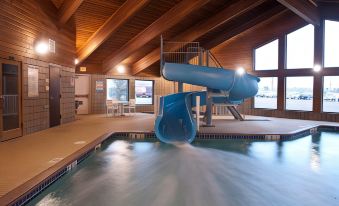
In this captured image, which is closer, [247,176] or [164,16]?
[247,176]

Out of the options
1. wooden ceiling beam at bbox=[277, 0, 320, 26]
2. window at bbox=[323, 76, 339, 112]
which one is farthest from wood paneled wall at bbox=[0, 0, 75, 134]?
window at bbox=[323, 76, 339, 112]

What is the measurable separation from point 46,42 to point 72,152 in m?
3.77

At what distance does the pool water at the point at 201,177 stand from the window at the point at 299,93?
14.7 feet

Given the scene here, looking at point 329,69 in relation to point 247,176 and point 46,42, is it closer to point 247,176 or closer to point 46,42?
point 247,176

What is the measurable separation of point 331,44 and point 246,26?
3074mm

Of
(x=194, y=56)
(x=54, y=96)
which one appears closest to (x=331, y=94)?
(x=194, y=56)

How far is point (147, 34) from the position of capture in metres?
9.39

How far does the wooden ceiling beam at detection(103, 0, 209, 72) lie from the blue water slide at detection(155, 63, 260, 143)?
2.05m

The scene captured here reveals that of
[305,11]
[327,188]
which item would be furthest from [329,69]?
[327,188]

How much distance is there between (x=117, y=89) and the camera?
12.6 m

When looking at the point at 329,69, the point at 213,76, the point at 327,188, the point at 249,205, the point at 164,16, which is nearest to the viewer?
the point at 249,205

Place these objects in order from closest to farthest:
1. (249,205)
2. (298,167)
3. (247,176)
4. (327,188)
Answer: (249,205)
(327,188)
(247,176)
(298,167)

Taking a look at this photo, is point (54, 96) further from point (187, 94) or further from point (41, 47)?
point (187, 94)

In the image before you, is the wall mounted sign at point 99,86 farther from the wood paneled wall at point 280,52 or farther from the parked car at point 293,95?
the parked car at point 293,95
